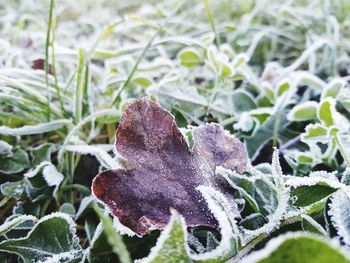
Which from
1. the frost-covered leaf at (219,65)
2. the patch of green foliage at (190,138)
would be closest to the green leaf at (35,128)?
the patch of green foliage at (190,138)

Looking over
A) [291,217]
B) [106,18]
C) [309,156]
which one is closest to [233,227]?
[291,217]

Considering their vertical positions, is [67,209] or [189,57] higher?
[189,57]

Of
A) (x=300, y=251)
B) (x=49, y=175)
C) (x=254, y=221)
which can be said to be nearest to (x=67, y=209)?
(x=49, y=175)

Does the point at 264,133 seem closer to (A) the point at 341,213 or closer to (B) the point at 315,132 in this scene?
(B) the point at 315,132

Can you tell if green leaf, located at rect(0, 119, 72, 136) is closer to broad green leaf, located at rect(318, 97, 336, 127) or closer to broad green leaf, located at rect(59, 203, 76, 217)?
broad green leaf, located at rect(59, 203, 76, 217)

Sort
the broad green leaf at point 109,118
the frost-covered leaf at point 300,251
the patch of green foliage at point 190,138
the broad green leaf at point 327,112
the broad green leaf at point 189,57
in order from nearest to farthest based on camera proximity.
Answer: the frost-covered leaf at point 300,251
the patch of green foliage at point 190,138
the broad green leaf at point 327,112
the broad green leaf at point 109,118
the broad green leaf at point 189,57

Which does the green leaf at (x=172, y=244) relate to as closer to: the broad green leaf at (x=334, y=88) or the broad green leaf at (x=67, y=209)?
the broad green leaf at (x=67, y=209)

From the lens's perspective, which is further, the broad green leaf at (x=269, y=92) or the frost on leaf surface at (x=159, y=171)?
the broad green leaf at (x=269, y=92)

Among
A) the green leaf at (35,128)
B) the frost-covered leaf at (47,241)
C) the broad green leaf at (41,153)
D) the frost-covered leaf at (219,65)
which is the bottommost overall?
the frost-covered leaf at (47,241)
